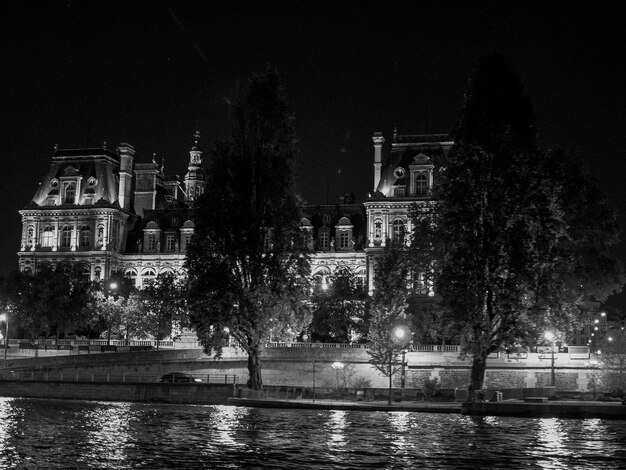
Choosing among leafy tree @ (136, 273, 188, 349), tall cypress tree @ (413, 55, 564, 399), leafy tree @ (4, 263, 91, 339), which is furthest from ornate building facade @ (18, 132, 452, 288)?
tall cypress tree @ (413, 55, 564, 399)

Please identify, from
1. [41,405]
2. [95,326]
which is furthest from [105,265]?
[41,405]

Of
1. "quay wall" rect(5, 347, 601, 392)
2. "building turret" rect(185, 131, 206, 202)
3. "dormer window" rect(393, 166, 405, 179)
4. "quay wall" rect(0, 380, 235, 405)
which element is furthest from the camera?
"building turret" rect(185, 131, 206, 202)

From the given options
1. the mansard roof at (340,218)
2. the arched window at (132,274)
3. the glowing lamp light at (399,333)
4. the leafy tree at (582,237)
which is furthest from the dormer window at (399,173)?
the glowing lamp light at (399,333)

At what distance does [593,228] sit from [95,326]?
4688 cm

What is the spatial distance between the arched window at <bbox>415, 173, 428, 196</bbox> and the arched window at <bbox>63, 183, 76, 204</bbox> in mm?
36419

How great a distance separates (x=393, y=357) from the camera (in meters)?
57.2

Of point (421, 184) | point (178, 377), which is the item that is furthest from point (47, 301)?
point (421, 184)

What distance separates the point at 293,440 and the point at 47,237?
70699mm

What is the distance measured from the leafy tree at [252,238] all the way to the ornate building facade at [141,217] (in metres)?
Result: 35.4

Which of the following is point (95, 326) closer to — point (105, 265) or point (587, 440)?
point (105, 265)

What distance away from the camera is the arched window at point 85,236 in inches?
3783

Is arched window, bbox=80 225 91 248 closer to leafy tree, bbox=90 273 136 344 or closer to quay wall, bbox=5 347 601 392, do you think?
leafy tree, bbox=90 273 136 344

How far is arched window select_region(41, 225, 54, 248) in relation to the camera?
9638 cm

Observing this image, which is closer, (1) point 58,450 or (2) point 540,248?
(1) point 58,450
